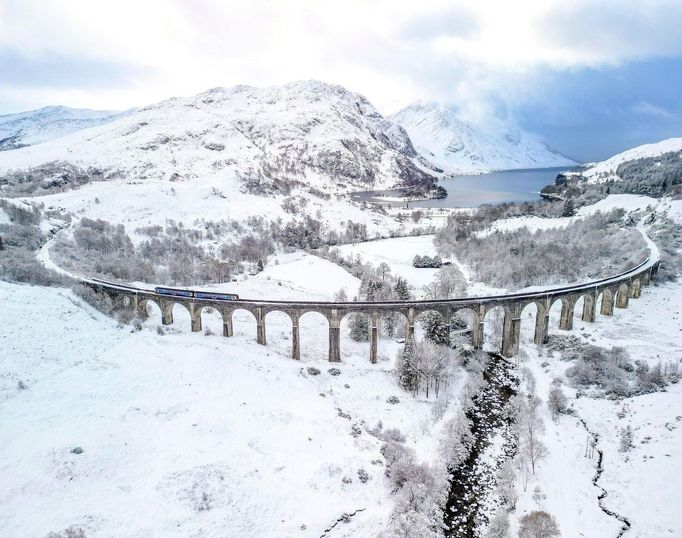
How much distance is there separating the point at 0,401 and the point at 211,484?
57.0 ft

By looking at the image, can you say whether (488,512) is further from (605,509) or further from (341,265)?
(341,265)

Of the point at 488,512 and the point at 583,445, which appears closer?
the point at 488,512

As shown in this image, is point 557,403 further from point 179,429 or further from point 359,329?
point 179,429

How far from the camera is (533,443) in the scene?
113 feet

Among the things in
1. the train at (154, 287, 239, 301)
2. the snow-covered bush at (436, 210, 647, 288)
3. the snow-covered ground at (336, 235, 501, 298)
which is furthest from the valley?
the snow-covered ground at (336, 235, 501, 298)

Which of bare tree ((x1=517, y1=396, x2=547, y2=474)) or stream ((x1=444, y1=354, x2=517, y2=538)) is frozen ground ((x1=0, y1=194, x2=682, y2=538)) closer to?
bare tree ((x1=517, y1=396, x2=547, y2=474))

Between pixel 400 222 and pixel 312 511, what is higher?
pixel 400 222

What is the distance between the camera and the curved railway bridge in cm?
4719

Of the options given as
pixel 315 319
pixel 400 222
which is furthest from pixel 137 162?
pixel 315 319

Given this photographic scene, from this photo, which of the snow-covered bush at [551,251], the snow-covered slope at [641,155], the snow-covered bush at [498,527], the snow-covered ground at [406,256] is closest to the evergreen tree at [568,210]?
the snow-covered bush at [551,251]

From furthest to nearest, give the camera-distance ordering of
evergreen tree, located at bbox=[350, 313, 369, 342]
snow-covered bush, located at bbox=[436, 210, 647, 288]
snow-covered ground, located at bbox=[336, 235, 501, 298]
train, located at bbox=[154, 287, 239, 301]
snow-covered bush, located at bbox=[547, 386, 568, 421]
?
1. snow-covered ground, located at bbox=[336, 235, 501, 298]
2. snow-covered bush, located at bbox=[436, 210, 647, 288]
3. evergreen tree, located at bbox=[350, 313, 369, 342]
4. train, located at bbox=[154, 287, 239, 301]
5. snow-covered bush, located at bbox=[547, 386, 568, 421]

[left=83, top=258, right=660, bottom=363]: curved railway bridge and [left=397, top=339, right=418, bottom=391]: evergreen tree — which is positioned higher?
[left=83, top=258, right=660, bottom=363]: curved railway bridge

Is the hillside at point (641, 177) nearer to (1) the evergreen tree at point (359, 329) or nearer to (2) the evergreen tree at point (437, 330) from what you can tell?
(2) the evergreen tree at point (437, 330)

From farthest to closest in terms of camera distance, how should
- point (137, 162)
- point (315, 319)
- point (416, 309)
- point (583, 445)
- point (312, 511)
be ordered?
point (137, 162)
point (315, 319)
point (416, 309)
point (583, 445)
point (312, 511)
